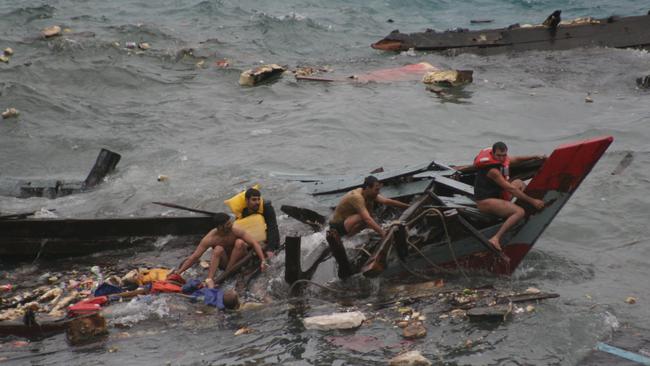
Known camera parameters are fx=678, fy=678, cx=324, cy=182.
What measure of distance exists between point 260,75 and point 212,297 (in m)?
14.0

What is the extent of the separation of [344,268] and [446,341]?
6.15 feet

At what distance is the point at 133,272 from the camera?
10078mm

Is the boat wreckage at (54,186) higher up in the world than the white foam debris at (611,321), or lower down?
higher up

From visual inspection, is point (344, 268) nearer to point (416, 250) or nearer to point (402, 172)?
point (416, 250)

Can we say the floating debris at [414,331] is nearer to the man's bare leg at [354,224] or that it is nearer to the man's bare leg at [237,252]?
the man's bare leg at [354,224]

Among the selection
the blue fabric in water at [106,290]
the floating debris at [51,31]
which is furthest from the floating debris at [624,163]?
the floating debris at [51,31]

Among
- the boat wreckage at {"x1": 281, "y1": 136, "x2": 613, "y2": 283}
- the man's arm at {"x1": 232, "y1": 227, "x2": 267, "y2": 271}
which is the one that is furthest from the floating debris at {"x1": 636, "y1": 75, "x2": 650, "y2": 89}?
the man's arm at {"x1": 232, "y1": 227, "x2": 267, "y2": 271}

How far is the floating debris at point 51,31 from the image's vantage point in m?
25.4

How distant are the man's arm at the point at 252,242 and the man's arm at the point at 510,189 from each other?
335 cm

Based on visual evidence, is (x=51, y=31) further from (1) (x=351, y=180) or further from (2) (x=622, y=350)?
(2) (x=622, y=350)

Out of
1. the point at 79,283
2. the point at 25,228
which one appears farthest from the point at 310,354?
the point at 25,228

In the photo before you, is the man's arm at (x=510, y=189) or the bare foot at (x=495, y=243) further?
the bare foot at (x=495, y=243)

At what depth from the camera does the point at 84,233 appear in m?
11.2

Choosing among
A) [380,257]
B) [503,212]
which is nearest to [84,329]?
[380,257]
